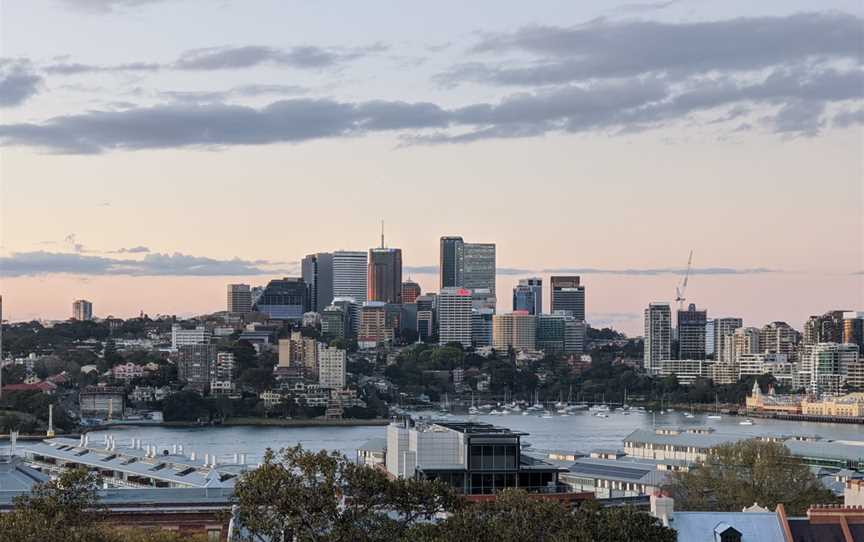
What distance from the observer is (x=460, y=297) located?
391 ft

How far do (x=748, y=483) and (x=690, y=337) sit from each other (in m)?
88.8

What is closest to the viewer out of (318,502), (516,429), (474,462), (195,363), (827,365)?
(318,502)

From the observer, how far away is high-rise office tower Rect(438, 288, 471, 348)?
11825 centimetres

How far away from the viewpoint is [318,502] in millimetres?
11328

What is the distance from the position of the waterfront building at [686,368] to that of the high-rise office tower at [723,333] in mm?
2248

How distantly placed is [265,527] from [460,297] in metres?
108

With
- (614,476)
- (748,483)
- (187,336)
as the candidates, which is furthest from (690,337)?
(748,483)

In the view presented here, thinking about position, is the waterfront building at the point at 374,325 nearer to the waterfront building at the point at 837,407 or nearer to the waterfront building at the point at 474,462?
the waterfront building at the point at 837,407

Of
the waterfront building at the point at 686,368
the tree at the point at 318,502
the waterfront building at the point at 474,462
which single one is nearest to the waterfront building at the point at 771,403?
the waterfront building at the point at 686,368

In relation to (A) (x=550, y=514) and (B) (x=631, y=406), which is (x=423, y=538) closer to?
(A) (x=550, y=514)

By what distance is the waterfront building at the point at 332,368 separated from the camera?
82875mm

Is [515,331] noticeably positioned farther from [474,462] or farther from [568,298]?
[474,462]

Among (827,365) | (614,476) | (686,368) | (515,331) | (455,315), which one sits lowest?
(614,476)

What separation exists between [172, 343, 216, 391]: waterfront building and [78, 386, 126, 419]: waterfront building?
353 inches
